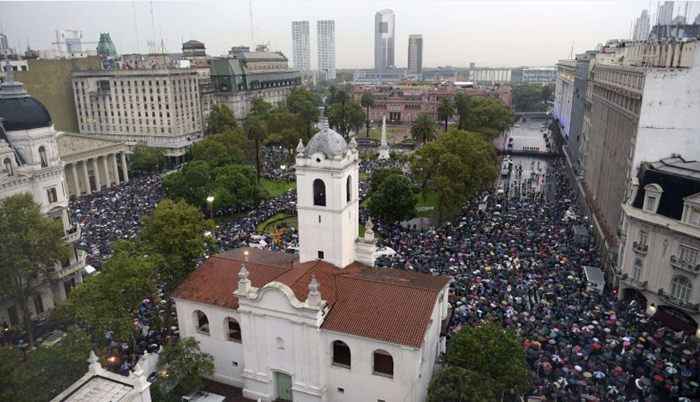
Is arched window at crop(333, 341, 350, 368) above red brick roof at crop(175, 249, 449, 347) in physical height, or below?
below

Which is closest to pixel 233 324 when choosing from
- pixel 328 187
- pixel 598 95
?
pixel 328 187

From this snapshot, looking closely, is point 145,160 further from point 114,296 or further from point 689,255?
point 689,255

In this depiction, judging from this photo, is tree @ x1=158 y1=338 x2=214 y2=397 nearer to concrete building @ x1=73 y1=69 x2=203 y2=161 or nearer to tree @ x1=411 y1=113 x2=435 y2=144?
tree @ x1=411 y1=113 x2=435 y2=144

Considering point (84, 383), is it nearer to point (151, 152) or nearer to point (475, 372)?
point (475, 372)

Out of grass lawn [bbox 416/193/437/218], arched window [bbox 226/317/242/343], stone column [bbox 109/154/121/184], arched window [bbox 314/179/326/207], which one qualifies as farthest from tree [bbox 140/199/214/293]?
stone column [bbox 109/154/121/184]

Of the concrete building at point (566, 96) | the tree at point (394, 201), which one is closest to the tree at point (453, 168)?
the tree at point (394, 201)

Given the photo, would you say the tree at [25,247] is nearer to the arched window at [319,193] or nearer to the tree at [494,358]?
the arched window at [319,193]
